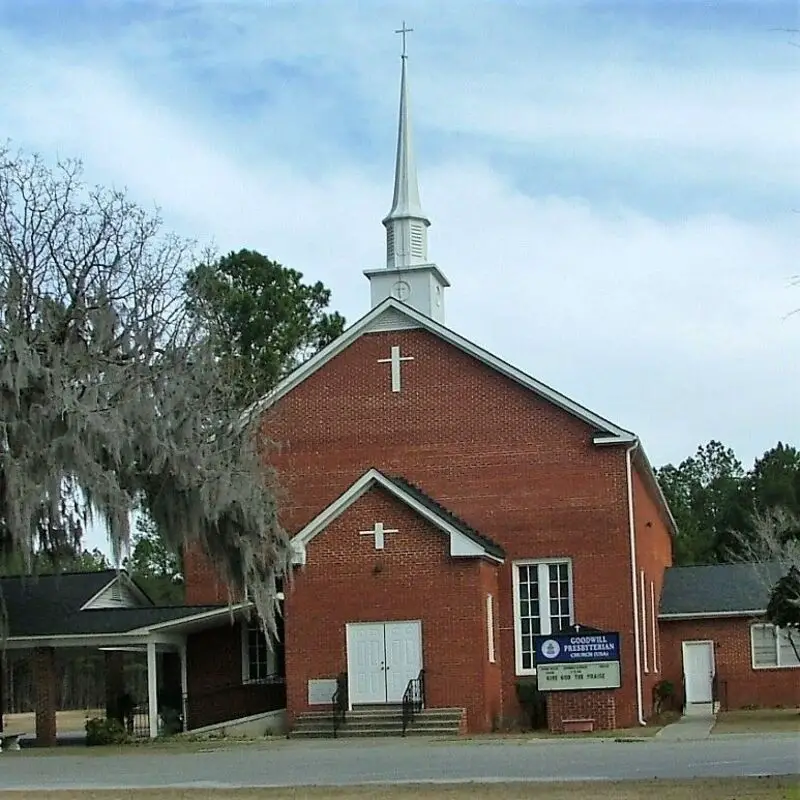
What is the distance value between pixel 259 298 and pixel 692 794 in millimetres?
43499

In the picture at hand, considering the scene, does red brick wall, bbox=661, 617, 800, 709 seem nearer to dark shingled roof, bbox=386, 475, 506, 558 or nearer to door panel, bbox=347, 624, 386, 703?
dark shingled roof, bbox=386, 475, 506, 558

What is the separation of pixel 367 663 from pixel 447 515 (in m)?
3.48

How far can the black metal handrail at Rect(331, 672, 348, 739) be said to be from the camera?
30312 millimetres

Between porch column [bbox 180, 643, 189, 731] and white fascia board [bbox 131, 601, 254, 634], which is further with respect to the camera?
A: porch column [bbox 180, 643, 189, 731]

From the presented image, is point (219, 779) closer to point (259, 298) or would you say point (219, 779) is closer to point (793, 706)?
point (793, 706)

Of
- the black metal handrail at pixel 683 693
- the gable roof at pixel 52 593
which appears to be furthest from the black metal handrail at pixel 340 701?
the black metal handrail at pixel 683 693

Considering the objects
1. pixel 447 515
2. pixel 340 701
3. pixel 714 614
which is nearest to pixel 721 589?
pixel 714 614

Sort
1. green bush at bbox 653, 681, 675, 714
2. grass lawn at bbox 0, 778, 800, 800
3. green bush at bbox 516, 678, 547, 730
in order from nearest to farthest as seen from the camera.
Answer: grass lawn at bbox 0, 778, 800, 800 < green bush at bbox 516, 678, 547, 730 < green bush at bbox 653, 681, 675, 714

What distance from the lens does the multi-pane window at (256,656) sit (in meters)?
34.8

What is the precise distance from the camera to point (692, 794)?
1483 cm

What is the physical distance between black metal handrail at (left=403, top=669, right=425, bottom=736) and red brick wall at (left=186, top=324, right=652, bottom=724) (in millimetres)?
2203

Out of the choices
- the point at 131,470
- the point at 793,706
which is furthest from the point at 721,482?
the point at 131,470

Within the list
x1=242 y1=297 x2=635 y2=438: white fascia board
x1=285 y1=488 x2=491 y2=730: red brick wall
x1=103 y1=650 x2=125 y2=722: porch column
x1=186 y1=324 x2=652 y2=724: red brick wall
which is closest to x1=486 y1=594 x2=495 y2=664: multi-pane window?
x1=285 y1=488 x2=491 y2=730: red brick wall

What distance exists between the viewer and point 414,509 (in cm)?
Answer: 3056
